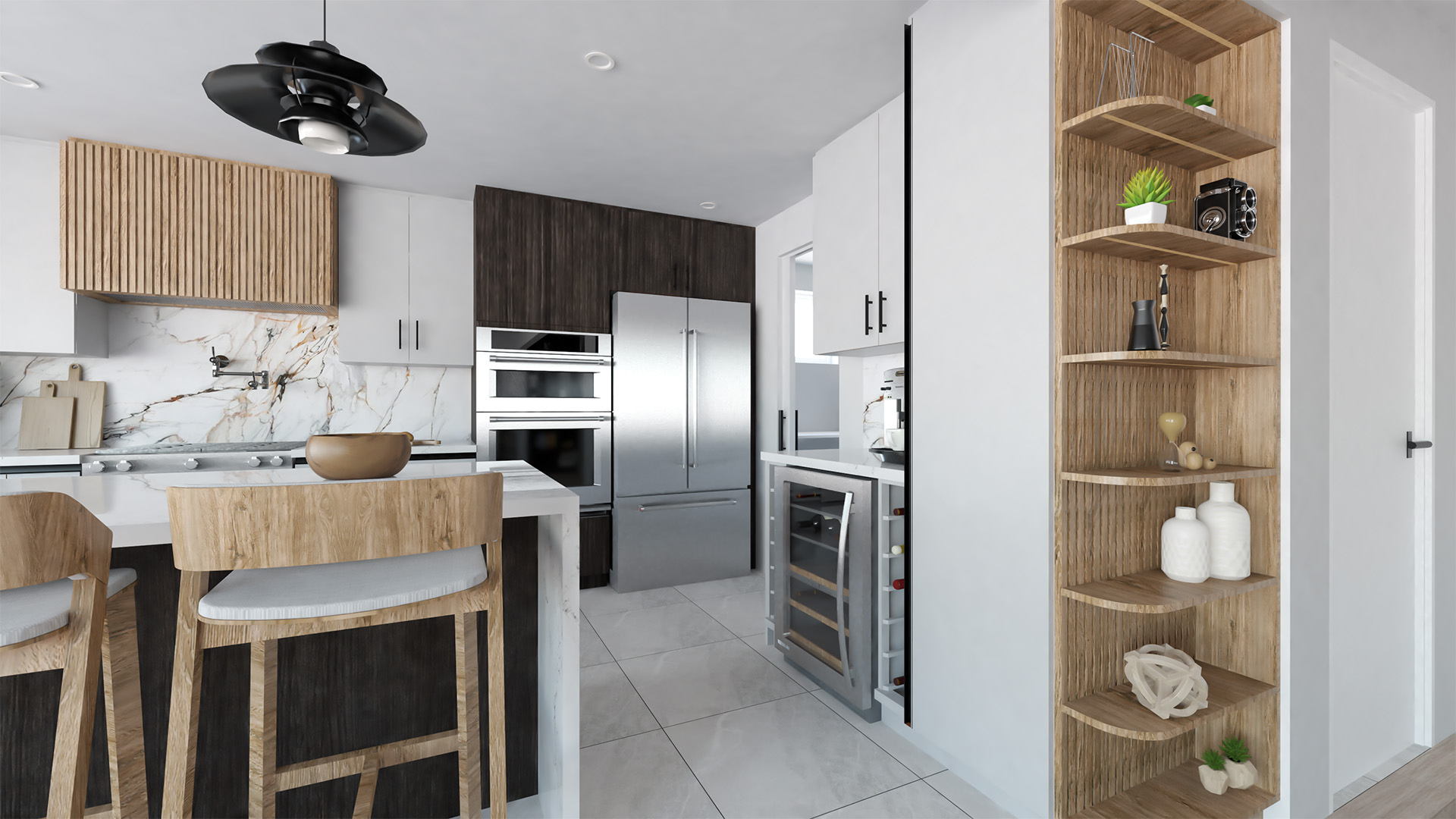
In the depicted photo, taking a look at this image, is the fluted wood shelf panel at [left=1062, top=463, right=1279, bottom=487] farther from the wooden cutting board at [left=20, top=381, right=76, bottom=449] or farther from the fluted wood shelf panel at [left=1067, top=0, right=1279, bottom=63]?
the wooden cutting board at [left=20, top=381, right=76, bottom=449]

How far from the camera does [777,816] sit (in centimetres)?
172

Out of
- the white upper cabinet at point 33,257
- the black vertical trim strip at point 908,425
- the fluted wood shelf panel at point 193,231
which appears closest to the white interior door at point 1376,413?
the black vertical trim strip at point 908,425

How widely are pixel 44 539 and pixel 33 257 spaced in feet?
11.0

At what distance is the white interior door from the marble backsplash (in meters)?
4.22

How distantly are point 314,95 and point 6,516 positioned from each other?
0.95 meters

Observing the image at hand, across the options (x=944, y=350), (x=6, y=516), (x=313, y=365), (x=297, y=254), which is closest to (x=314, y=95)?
(x=6, y=516)

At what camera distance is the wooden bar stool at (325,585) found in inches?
38.1

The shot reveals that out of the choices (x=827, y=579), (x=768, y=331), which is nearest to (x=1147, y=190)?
(x=827, y=579)

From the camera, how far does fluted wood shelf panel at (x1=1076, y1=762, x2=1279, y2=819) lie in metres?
1.59

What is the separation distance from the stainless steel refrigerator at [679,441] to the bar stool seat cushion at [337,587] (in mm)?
2661

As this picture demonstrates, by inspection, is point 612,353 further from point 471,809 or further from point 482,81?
point 471,809

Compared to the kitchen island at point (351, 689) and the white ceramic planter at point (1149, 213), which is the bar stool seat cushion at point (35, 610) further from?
the white ceramic planter at point (1149, 213)

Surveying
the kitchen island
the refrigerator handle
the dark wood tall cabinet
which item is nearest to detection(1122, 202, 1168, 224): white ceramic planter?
the kitchen island

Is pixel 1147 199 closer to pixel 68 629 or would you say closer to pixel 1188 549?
pixel 1188 549
